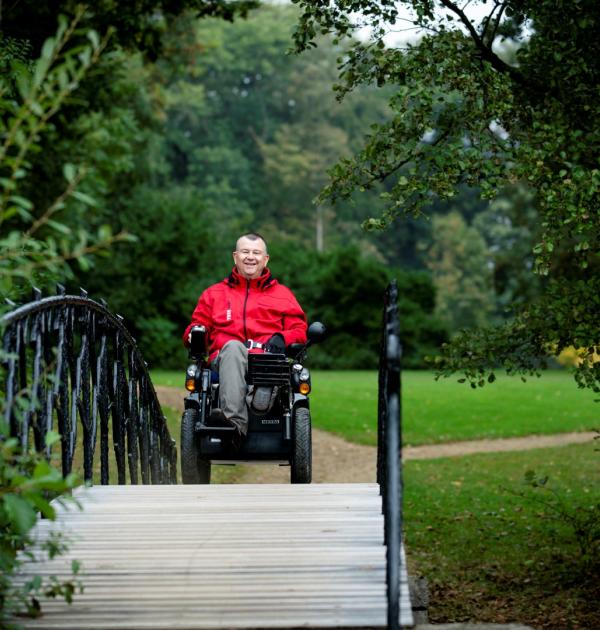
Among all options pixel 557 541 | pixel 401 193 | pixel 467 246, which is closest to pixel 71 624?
pixel 401 193

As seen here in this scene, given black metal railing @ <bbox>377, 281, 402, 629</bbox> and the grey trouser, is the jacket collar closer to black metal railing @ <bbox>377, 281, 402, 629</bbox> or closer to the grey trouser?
the grey trouser

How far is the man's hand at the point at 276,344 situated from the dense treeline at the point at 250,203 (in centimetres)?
582

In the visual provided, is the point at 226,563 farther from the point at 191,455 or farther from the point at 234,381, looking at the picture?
the point at 191,455

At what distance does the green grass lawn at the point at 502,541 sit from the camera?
288 inches

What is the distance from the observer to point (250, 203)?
58.3m

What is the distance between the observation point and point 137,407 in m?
7.55

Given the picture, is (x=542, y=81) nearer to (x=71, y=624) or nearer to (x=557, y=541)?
(x=557, y=541)

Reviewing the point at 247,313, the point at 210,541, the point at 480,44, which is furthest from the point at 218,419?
the point at 480,44

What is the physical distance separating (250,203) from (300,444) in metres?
52.1

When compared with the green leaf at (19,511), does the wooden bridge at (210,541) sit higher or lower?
lower

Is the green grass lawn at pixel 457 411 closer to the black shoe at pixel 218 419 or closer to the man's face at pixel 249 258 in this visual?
the man's face at pixel 249 258

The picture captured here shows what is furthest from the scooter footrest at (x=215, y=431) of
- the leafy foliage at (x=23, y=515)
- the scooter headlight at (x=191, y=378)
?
the leafy foliage at (x=23, y=515)

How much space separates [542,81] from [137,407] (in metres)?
3.66

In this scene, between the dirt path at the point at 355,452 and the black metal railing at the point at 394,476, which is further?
the dirt path at the point at 355,452
